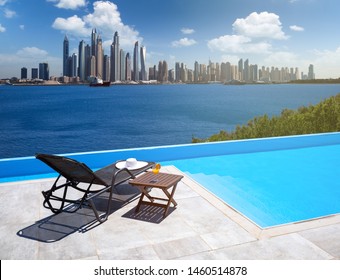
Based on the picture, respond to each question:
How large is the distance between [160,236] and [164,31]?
222ft

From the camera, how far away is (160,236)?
379 centimetres

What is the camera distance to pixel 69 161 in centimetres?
402

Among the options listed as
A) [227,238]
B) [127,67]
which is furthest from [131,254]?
[127,67]

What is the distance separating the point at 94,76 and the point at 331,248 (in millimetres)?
72133

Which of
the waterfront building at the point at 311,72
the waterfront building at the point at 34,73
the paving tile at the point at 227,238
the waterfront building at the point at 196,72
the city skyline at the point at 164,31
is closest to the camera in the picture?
the paving tile at the point at 227,238

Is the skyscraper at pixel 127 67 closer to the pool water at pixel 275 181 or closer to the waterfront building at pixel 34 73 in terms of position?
the waterfront building at pixel 34 73

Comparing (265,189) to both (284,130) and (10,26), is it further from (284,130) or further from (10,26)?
(10,26)

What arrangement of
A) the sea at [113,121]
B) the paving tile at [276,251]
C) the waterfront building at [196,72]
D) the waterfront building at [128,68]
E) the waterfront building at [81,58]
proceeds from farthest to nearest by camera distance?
the waterfront building at [196,72], the waterfront building at [81,58], the waterfront building at [128,68], the sea at [113,121], the paving tile at [276,251]

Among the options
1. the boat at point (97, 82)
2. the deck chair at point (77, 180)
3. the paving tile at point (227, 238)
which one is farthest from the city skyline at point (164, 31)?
the paving tile at point (227, 238)

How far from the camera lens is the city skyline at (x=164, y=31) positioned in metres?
63.2

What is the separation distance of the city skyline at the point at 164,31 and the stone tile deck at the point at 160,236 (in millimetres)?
60367

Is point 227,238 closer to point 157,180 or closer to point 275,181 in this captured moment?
point 157,180

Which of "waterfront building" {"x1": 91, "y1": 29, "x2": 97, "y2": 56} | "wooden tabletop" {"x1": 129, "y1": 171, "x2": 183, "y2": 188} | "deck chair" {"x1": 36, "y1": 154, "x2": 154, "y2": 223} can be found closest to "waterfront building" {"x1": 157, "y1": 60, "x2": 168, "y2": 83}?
"waterfront building" {"x1": 91, "y1": 29, "x2": 97, "y2": 56}

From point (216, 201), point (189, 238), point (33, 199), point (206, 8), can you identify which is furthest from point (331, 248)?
point (206, 8)
